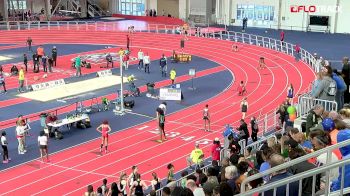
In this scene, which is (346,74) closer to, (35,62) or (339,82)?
(339,82)

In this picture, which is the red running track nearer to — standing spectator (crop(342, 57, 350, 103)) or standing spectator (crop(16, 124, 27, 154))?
standing spectator (crop(16, 124, 27, 154))

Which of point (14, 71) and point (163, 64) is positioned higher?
point (163, 64)

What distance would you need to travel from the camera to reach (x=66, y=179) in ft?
64.5

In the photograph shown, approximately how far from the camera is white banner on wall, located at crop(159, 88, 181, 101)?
30.3m

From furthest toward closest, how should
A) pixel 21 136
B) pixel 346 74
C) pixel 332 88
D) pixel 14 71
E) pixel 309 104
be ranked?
pixel 14 71, pixel 21 136, pixel 309 104, pixel 346 74, pixel 332 88

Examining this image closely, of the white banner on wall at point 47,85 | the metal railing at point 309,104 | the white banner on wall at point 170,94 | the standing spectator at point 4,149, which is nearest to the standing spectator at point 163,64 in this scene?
the white banner on wall at point 170,94

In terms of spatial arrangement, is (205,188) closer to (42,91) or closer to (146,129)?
(146,129)

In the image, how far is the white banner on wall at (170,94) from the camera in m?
30.3

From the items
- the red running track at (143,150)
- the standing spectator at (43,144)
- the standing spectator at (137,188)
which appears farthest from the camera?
the standing spectator at (43,144)

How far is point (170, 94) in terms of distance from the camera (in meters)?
30.4

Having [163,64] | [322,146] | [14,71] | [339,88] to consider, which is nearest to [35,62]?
[14,71]

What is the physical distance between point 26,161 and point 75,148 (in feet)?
7.37

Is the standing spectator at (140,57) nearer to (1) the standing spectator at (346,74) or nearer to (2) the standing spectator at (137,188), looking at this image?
(2) the standing spectator at (137,188)

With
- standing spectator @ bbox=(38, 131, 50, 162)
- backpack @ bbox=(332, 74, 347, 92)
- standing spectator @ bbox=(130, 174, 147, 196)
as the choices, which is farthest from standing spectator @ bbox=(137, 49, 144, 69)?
backpack @ bbox=(332, 74, 347, 92)
